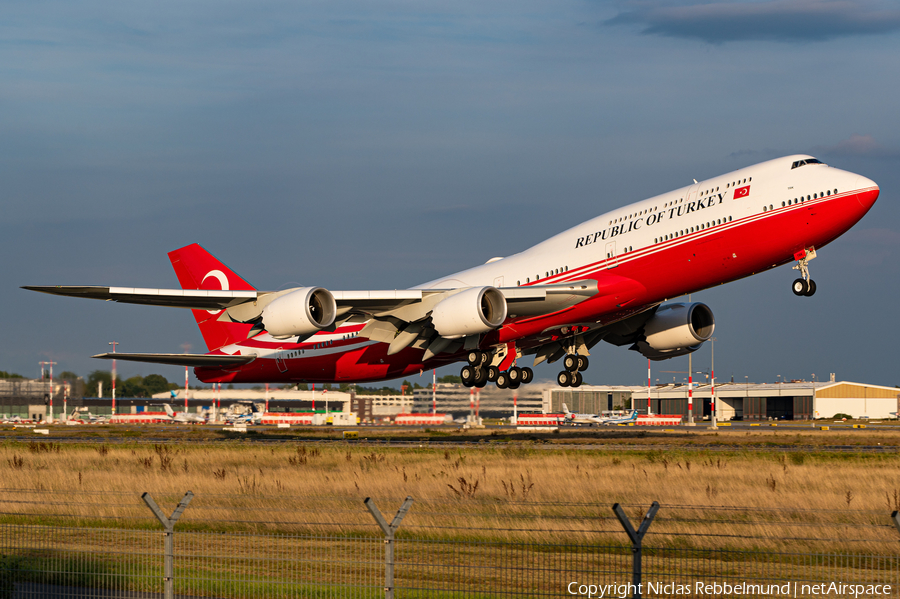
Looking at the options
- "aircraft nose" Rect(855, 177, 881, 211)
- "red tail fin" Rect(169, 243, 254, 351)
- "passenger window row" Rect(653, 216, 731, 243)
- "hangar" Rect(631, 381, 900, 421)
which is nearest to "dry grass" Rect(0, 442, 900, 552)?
"passenger window row" Rect(653, 216, 731, 243)

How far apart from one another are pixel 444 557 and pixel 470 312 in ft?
66.5

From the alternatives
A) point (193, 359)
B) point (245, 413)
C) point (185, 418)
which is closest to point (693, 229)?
point (193, 359)

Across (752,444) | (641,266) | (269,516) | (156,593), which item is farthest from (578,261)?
(156,593)

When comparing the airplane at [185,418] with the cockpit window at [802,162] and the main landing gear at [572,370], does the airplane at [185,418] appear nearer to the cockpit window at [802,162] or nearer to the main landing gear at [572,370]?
the main landing gear at [572,370]

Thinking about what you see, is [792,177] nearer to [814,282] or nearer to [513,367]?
[814,282]

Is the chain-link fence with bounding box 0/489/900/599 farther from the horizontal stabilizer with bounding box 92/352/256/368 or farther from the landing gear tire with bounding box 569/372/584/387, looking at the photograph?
the horizontal stabilizer with bounding box 92/352/256/368

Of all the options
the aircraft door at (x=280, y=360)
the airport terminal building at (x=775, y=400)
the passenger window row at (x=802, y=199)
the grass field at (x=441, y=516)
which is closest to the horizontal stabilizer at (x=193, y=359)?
the aircraft door at (x=280, y=360)

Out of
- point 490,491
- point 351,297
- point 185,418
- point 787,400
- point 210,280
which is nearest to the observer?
point 490,491

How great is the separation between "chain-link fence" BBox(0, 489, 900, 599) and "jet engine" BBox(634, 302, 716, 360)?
23.7m

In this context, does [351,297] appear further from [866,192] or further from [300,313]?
[866,192]

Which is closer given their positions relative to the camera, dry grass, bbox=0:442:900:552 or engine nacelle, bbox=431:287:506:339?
dry grass, bbox=0:442:900:552

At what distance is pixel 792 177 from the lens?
→ 107 feet

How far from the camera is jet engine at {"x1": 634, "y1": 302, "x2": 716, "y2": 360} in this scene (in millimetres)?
45750

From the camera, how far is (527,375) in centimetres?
4441
